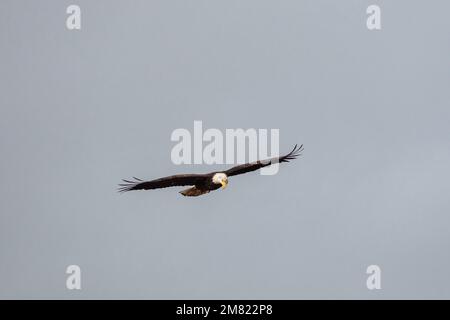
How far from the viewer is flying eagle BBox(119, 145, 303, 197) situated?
1532 inches

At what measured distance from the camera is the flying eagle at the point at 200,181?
3891 cm

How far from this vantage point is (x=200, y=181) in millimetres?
39375

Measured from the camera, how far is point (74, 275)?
5156cm
